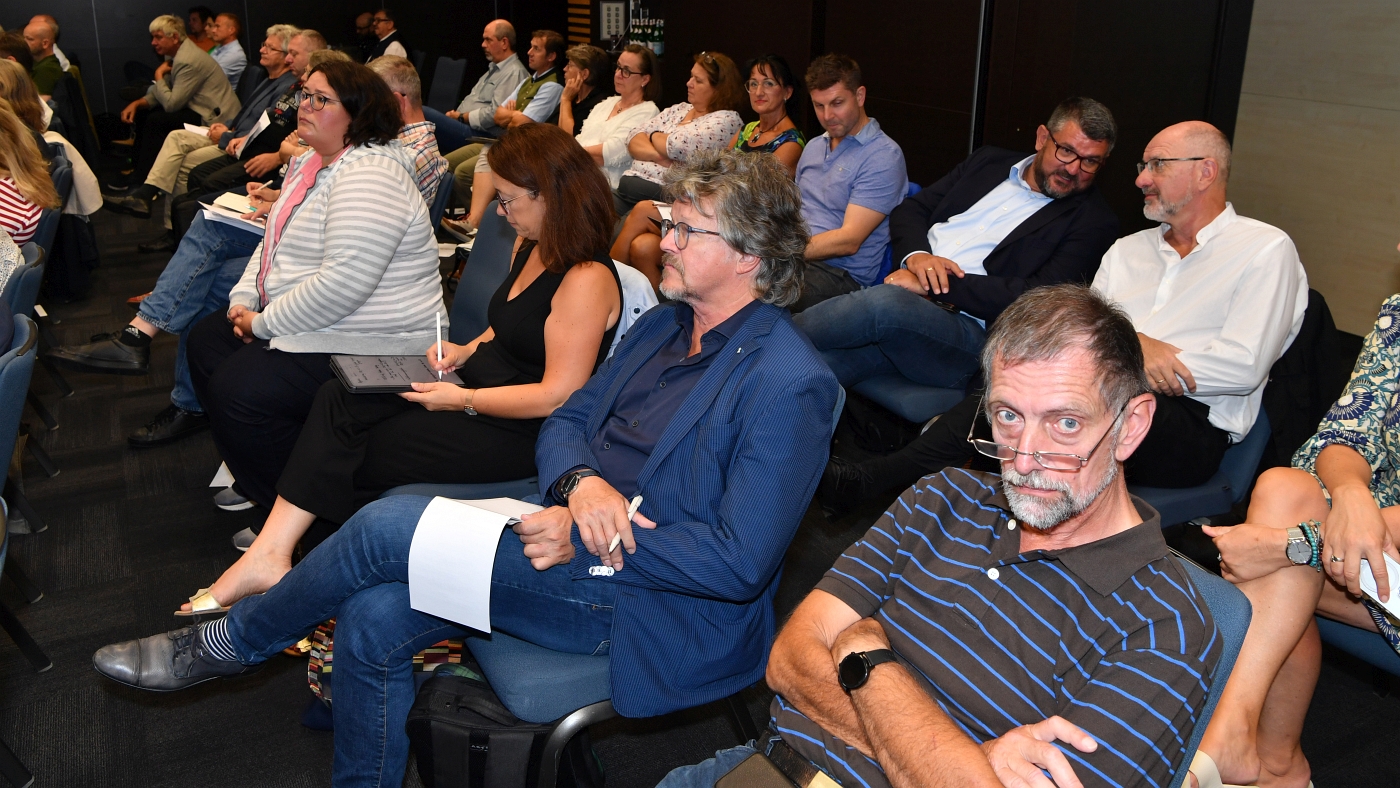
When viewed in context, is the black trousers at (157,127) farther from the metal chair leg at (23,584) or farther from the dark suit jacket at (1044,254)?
the dark suit jacket at (1044,254)

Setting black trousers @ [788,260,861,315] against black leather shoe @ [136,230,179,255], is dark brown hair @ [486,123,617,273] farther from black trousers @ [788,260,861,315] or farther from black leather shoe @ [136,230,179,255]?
black leather shoe @ [136,230,179,255]

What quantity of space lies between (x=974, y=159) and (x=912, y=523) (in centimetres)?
232

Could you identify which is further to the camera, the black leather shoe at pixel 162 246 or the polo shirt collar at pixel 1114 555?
the black leather shoe at pixel 162 246

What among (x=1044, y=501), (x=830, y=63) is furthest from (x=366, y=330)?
(x=1044, y=501)

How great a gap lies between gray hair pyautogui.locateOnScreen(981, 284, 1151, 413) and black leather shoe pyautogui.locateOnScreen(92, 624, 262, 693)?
64.1 inches

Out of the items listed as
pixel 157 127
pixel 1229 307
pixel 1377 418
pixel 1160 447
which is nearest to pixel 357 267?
pixel 1160 447

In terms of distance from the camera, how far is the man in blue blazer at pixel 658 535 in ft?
5.55

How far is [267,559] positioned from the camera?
2.32m

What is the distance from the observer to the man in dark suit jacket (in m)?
2.91

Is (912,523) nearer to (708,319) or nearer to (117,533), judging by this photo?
(708,319)

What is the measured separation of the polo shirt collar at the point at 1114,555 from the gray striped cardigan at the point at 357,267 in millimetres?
2153

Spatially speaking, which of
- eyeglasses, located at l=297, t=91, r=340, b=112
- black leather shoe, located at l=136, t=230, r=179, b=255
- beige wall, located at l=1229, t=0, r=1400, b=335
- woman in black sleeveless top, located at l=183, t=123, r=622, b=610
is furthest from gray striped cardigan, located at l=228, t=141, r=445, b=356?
black leather shoe, located at l=136, t=230, r=179, b=255

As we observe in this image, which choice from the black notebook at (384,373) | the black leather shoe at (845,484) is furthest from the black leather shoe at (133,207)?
the black leather shoe at (845,484)

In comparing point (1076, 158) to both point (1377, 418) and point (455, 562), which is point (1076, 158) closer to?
point (1377, 418)
